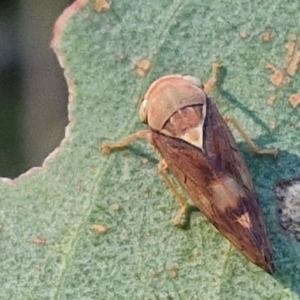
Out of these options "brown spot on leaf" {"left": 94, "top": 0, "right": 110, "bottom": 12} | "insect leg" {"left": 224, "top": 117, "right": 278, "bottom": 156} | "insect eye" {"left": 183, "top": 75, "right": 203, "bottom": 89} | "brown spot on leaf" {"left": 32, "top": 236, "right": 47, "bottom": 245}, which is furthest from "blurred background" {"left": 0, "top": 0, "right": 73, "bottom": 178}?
"insect leg" {"left": 224, "top": 117, "right": 278, "bottom": 156}

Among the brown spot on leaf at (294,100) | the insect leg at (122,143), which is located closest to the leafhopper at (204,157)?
the insect leg at (122,143)

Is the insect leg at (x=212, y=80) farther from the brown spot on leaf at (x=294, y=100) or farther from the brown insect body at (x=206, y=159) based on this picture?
the brown spot on leaf at (x=294, y=100)

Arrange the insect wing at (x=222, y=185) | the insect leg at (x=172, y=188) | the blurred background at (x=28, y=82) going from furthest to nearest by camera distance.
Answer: the blurred background at (x=28, y=82) → the insect leg at (x=172, y=188) → the insect wing at (x=222, y=185)

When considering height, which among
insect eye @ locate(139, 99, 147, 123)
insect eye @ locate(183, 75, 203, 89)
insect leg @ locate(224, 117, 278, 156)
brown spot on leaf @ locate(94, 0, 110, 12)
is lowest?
insect leg @ locate(224, 117, 278, 156)

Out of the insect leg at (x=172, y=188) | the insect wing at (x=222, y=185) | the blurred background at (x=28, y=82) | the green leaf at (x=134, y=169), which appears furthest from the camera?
the blurred background at (x=28, y=82)

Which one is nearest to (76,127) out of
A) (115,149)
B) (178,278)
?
(115,149)

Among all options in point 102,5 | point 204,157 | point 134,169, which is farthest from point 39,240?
point 102,5

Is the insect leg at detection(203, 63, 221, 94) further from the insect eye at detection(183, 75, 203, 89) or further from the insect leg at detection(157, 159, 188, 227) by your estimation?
the insect leg at detection(157, 159, 188, 227)
